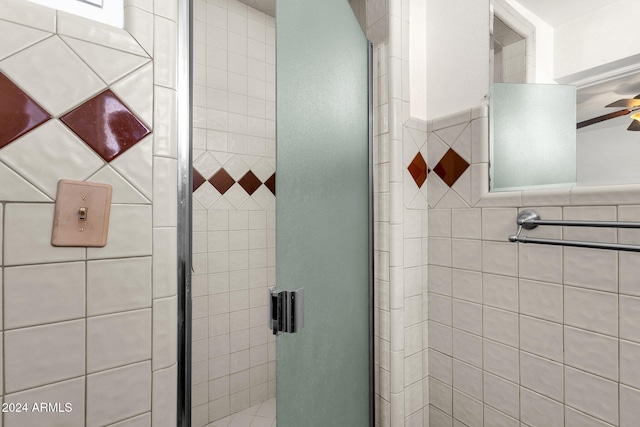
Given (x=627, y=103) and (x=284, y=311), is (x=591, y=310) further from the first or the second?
(x=284, y=311)

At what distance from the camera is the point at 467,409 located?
1.14 meters

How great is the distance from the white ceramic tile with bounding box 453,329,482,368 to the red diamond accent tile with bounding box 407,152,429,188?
0.63m

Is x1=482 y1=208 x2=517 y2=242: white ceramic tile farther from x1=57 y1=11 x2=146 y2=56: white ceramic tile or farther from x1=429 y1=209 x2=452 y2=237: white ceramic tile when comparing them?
x1=57 y1=11 x2=146 y2=56: white ceramic tile

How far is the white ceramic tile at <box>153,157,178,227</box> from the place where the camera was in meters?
0.65

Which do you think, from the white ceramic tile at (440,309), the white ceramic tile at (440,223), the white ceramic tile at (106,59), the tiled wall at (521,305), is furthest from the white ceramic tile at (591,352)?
the white ceramic tile at (106,59)

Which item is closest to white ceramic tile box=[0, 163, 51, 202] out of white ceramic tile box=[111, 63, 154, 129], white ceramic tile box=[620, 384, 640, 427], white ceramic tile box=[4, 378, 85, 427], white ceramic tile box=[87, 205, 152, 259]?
white ceramic tile box=[87, 205, 152, 259]

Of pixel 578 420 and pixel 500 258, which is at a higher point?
pixel 500 258

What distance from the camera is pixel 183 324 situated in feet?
2.28

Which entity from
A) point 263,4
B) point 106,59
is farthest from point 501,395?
point 263,4

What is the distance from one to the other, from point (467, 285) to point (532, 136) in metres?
0.59

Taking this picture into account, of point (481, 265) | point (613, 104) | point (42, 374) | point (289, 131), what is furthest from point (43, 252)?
point (613, 104)

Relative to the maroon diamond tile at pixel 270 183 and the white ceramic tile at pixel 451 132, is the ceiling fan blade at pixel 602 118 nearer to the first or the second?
the white ceramic tile at pixel 451 132

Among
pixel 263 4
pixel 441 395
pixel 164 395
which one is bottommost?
pixel 441 395

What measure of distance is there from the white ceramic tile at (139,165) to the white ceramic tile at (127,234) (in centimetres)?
4
